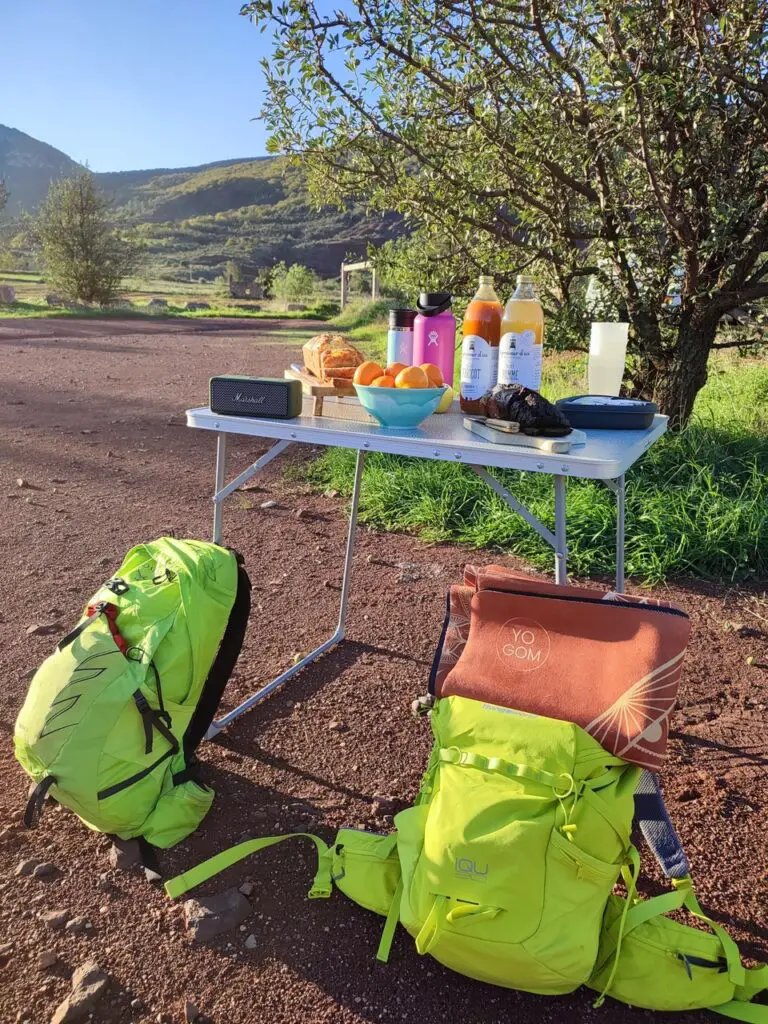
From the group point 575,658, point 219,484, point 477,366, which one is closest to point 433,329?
point 477,366

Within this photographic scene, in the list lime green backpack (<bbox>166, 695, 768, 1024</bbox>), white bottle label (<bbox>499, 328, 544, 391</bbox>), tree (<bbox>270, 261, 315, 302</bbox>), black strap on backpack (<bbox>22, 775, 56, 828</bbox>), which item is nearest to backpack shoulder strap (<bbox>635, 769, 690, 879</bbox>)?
lime green backpack (<bbox>166, 695, 768, 1024</bbox>)

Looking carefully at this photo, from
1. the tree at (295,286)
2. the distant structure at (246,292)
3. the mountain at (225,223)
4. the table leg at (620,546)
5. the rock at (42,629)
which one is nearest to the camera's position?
the table leg at (620,546)

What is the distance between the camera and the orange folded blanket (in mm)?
1628

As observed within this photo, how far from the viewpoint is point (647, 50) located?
129 inches

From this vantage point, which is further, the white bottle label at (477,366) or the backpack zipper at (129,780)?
the white bottle label at (477,366)

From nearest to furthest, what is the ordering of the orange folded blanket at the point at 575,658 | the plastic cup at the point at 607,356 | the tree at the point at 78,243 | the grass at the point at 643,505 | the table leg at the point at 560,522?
1. the orange folded blanket at the point at 575,658
2. the table leg at the point at 560,522
3. the plastic cup at the point at 607,356
4. the grass at the point at 643,505
5. the tree at the point at 78,243

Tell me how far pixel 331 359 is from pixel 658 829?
1.69 m

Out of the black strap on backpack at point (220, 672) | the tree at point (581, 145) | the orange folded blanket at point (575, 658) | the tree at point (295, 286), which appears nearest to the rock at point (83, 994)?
the black strap on backpack at point (220, 672)

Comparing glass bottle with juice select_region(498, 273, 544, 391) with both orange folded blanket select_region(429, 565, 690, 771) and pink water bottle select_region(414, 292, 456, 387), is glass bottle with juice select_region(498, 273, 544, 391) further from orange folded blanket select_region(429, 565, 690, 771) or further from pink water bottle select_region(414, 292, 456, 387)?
orange folded blanket select_region(429, 565, 690, 771)

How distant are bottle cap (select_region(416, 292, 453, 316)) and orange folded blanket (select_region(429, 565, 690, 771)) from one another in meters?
0.98

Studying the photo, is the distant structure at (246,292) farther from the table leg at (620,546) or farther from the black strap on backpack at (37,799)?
the black strap on backpack at (37,799)

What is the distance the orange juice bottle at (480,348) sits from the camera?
2.22 m

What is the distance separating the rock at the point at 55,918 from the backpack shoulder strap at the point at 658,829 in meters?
1.39

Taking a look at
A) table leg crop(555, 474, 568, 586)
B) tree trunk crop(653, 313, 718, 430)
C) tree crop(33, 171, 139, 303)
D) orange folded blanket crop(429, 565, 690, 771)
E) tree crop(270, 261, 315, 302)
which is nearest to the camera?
orange folded blanket crop(429, 565, 690, 771)
